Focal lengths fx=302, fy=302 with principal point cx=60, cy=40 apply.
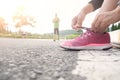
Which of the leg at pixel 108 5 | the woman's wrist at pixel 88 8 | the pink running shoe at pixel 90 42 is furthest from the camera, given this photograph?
the woman's wrist at pixel 88 8

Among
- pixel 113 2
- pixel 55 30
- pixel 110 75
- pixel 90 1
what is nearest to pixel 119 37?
pixel 90 1

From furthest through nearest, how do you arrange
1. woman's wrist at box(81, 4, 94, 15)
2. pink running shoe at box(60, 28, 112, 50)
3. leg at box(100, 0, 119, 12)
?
woman's wrist at box(81, 4, 94, 15) < pink running shoe at box(60, 28, 112, 50) < leg at box(100, 0, 119, 12)

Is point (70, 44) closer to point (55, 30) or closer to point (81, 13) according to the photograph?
point (81, 13)

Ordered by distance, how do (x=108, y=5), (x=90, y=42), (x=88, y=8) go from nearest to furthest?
1. (x=108, y=5)
2. (x=90, y=42)
3. (x=88, y=8)

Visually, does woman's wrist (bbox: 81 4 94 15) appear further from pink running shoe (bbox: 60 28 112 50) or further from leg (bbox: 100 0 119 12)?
leg (bbox: 100 0 119 12)

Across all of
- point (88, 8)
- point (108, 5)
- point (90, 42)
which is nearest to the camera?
point (108, 5)

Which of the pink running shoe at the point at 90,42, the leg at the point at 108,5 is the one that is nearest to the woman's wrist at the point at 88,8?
the pink running shoe at the point at 90,42

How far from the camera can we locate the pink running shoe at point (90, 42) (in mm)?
2609

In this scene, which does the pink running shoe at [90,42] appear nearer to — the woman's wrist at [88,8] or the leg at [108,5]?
the woman's wrist at [88,8]

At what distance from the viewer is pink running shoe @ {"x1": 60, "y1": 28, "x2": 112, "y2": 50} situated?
2609mm

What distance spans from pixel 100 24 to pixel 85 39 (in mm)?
573

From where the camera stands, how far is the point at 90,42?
264cm

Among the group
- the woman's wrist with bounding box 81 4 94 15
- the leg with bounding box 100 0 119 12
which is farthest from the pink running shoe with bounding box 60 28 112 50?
the leg with bounding box 100 0 119 12

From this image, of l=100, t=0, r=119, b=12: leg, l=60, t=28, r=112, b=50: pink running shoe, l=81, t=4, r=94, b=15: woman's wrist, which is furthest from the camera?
l=81, t=4, r=94, b=15: woman's wrist
